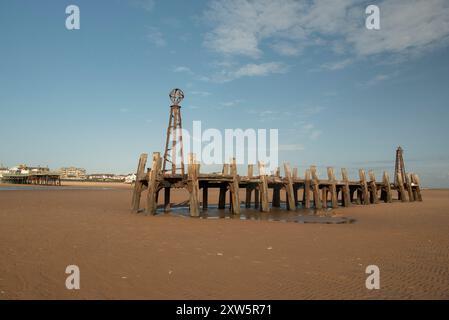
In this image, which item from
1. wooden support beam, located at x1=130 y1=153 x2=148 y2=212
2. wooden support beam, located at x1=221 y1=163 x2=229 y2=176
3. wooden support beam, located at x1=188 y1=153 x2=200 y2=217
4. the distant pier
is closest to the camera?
wooden support beam, located at x1=188 y1=153 x2=200 y2=217

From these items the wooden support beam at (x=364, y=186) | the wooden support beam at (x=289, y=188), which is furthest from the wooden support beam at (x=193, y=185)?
the wooden support beam at (x=364, y=186)

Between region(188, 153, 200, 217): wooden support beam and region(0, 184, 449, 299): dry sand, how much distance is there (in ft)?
14.4

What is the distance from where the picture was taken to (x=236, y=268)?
21.0 ft

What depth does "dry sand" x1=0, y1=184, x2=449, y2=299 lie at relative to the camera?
16.8 feet

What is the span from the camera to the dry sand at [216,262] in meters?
5.13

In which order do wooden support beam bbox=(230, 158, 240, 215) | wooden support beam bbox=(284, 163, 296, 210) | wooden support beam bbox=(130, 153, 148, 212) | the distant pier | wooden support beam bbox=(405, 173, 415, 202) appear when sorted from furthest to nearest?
1. the distant pier
2. wooden support beam bbox=(405, 173, 415, 202)
3. wooden support beam bbox=(284, 163, 296, 210)
4. wooden support beam bbox=(230, 158, 240, 215)
5. wooden support beam bbox=(130, 153, 148, 212)

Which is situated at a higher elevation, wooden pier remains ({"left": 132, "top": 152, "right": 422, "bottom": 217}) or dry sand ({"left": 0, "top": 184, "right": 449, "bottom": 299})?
wooden pier remains ({"left": 132, "top": 152, "right": 422, "bottom": 217})

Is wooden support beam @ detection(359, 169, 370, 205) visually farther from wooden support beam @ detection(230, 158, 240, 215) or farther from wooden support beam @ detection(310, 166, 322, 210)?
wooden support beam @ detection(230, 158, 240, 215)

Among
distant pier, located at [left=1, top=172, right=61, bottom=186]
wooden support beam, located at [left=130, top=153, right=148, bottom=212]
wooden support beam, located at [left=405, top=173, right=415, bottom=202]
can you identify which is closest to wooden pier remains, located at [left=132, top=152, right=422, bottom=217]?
wooden support beam, located at [left=130, top=153, right=148, bottom=212]

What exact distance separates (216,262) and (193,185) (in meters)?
9.13

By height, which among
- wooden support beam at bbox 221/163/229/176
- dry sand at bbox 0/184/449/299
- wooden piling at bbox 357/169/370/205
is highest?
wooden support beam at bbox 221/163/229/176

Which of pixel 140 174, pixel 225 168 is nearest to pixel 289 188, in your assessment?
pixel 225 168

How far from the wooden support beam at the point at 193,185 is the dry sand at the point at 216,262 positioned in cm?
438
